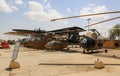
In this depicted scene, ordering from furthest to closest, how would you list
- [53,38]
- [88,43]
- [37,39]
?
[37,39]
[53,38]
[88,43]

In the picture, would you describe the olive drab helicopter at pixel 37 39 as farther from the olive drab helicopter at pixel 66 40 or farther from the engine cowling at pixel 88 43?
the engine cowling at pixel 88 43

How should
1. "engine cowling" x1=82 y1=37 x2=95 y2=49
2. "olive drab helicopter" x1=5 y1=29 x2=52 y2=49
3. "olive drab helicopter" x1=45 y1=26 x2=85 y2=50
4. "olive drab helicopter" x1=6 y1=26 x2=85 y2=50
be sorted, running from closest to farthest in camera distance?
"engine cowling" x1=82 y1=37 x2=95 y2=49 < "olive drab helicopter" x1=45 y1=26 x2=85 y2=50 < "olive drab helicopter" x1=6 y1=26 x2=85 y2=50 < "olive drab helicopter" x1=5 y1=29 x2=52 y2=49

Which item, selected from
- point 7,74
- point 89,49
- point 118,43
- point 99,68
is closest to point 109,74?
point 99,68

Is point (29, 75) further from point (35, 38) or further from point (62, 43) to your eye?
point (35, 38)

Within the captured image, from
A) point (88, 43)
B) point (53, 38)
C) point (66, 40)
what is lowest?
point (88, 43)

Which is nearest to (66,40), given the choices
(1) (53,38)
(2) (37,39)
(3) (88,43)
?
(1) (53,38)

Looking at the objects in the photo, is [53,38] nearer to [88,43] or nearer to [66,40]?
[66,40]

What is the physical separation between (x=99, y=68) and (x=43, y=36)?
20.7 m

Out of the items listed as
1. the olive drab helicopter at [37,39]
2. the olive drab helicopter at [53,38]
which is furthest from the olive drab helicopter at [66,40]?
the olive drab helicopter at [37,39]

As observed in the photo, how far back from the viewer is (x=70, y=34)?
29781 millimetres

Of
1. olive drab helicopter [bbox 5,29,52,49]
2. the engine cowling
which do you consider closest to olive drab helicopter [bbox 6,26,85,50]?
olive drab helicopter [bbox 5,29,52,49]

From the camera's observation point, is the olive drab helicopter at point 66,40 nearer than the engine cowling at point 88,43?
No

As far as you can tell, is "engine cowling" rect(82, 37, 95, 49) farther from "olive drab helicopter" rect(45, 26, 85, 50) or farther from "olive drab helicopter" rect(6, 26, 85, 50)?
"olive drab helicopter" rect(6, 26, 85, 50)

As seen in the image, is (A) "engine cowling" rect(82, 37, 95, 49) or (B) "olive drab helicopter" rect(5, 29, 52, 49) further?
(B) "olive drab helicopter" rect(5, 29, 52, 49)
